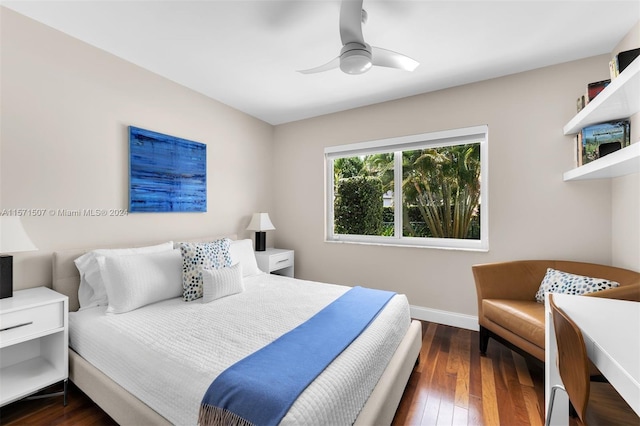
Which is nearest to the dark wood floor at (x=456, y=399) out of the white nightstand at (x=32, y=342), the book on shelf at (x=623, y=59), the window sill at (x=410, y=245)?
the white nightstand at (x=32, y=342)

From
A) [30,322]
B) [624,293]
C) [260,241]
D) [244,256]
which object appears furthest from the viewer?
[260,241]

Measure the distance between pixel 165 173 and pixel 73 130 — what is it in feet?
2.42

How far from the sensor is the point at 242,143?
11.8 ft

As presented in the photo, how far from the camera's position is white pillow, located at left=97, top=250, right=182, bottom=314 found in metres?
1.88

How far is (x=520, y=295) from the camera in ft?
7.72

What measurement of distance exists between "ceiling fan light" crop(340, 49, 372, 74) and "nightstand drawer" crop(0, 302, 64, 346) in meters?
2.34

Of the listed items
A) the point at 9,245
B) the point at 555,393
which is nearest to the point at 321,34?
the point at 9,245

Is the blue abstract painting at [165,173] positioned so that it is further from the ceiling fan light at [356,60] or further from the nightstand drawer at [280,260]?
the ceiling fan light at [356,60]

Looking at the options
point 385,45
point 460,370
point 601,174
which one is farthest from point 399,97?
point 460,370

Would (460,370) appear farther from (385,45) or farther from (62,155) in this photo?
(62,155)

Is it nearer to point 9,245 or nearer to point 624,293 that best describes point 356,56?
point 624,293

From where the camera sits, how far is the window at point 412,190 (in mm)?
2930

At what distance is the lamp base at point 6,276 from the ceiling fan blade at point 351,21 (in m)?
2.46

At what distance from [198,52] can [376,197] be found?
2397 mm
